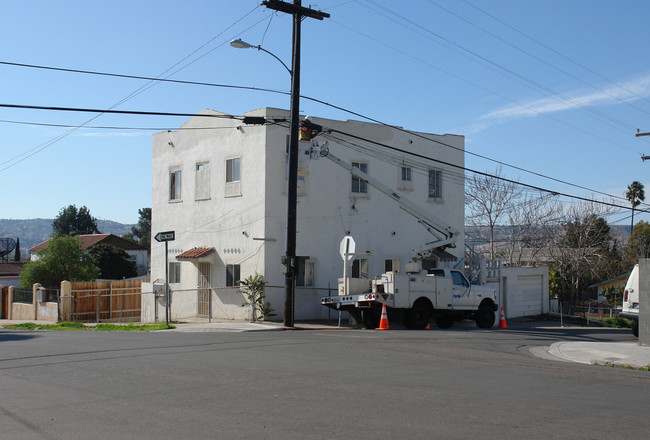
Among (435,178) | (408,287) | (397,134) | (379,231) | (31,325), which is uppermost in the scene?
(397,134)

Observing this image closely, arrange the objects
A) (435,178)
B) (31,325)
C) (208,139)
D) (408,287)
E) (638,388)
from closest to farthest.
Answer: (638,388) < (408,287) < (31,325) < (208,139) < (435,178)

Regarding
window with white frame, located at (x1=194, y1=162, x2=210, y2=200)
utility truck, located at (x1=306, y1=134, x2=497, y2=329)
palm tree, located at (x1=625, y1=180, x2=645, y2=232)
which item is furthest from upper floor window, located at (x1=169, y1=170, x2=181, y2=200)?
palm tree, located at (x1=625, y1=180, x2=645, y2=232)

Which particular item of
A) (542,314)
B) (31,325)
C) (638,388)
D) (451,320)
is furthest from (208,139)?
(638,388)

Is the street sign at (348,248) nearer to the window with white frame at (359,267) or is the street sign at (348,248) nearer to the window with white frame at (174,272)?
the window with white frame at (359,267)

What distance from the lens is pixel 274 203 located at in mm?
24250

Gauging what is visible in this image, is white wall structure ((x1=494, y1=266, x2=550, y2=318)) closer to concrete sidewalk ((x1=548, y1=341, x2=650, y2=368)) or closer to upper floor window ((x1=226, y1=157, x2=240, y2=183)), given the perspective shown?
concrete sidewalk ((x1=548, y1=341, x2=650, y2=368))

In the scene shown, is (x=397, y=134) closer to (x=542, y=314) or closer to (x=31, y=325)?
(x=542, y=314)

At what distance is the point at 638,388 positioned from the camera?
9578mm

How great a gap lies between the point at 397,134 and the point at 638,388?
19834mm

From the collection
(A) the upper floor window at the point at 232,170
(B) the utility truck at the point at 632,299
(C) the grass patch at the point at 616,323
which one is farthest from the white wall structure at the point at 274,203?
(B) the utility truck at the point at 632,299

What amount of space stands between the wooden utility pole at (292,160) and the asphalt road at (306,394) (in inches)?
252

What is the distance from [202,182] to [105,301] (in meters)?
8.21

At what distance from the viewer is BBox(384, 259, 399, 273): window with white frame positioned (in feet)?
91.0

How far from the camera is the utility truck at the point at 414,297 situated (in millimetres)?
20344
